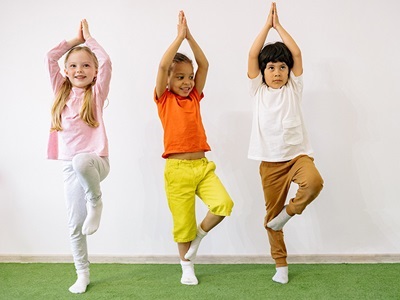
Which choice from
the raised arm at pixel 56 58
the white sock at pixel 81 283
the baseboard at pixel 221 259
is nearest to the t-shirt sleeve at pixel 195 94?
the raised arm at pixel 56 58

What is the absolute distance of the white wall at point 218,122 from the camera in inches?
111

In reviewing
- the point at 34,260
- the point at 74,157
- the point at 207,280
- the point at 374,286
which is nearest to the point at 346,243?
the point at 374,286

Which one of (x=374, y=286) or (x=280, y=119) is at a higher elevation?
(x=280, y=119)

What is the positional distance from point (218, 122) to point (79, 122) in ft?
2.88

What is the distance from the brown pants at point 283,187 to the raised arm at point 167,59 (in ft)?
2.29

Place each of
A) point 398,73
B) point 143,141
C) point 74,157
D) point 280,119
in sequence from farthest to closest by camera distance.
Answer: point 143,141 → point 398,73 → point 280,119 → point 74,157

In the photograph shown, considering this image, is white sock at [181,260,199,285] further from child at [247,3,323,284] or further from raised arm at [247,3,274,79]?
raised arm at [247,3,274,79]

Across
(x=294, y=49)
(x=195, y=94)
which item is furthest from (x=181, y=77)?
(x=294, y=49)

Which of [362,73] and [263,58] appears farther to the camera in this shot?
[362,73]

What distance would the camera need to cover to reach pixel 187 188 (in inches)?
98.9

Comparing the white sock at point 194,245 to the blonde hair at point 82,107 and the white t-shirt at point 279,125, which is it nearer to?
the white t-shirt at point 279,125

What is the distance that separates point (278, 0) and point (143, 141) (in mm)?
1206

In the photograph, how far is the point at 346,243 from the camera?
9.43ft

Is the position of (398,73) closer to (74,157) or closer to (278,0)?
(278,0)
